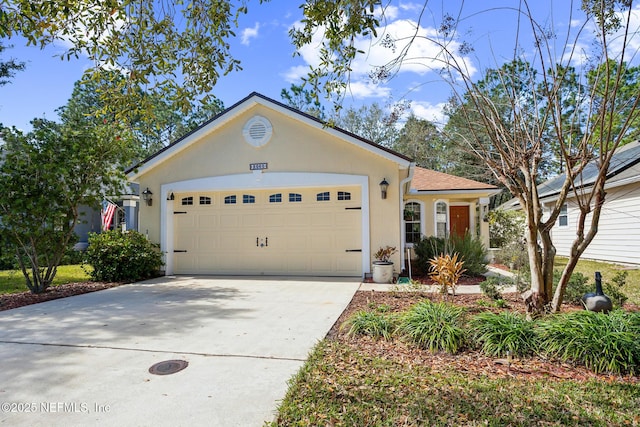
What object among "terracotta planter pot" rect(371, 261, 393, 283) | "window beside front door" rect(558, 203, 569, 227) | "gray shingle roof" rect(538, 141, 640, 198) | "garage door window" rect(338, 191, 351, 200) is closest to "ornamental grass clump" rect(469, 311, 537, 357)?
"gray shingle roof" rect(538, 141, 640, 198)

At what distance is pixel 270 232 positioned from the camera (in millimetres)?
10523

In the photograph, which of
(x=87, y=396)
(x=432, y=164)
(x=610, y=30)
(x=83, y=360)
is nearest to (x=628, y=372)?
(x=610, y=30)

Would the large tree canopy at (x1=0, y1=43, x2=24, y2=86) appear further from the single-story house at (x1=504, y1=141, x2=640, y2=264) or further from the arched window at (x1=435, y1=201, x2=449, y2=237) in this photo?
the single-story house at (x1=504, y1=141, x2=640, y2=264)

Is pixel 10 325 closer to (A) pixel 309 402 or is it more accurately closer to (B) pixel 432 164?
(A) pixel 309 402

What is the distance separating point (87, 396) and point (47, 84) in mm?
8145

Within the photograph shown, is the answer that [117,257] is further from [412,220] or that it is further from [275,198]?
[412,220]

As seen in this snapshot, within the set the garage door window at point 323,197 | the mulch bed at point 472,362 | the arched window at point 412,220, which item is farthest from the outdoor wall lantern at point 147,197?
the arched window at point 412,220

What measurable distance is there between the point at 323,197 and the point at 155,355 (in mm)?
6698

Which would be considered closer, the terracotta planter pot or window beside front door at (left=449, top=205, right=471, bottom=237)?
the terracotta planter pot

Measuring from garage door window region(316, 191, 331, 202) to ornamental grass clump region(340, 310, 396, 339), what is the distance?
549 cm

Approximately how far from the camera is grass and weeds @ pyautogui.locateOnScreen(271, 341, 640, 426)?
8.87 feet

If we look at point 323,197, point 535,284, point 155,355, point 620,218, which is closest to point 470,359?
point 535,284

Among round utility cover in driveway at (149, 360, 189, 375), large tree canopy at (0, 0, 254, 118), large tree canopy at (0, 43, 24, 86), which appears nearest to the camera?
round utility cover in driveway at (149, 360, 189, 375)

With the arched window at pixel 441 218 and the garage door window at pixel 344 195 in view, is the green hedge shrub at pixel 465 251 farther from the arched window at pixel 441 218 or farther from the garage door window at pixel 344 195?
the arched window at pixel 441 218
